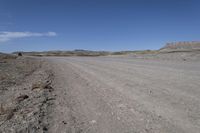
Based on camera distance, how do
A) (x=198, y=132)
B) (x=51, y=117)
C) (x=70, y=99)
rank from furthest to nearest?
(x=70, y=99), (x=51, y=117), (x=198, y=132)

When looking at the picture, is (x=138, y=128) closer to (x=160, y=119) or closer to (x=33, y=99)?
(x=160, y=119)

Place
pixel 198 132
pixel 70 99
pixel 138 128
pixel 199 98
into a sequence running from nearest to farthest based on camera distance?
pixel 198 132, pixel 138 128, pixel 199 98, pixel 70 99

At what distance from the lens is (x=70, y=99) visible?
6.43 m

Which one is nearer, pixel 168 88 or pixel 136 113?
pixel 136 113

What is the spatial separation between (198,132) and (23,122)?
3.96 metres

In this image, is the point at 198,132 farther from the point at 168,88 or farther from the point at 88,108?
the point at 168,88

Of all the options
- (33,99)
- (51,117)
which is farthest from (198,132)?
(33,99)

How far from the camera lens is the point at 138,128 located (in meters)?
3.95

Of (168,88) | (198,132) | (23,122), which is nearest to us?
(198,132)

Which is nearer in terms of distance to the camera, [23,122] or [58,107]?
[23,122]

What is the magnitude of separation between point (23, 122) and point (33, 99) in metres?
2.18

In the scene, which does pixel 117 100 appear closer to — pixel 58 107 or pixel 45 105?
pixel 58 107

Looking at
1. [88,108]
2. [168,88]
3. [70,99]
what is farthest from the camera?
[168,88]

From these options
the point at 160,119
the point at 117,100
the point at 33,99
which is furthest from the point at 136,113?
the point at 33,99
